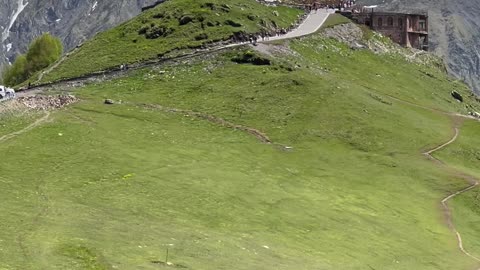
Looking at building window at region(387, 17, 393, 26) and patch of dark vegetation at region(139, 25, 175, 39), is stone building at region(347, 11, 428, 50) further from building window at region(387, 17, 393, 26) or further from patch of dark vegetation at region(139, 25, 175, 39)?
patch of dark vegetation at region(139, 25, 175, 39)

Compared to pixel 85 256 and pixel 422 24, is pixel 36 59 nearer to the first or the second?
pixel 422 24

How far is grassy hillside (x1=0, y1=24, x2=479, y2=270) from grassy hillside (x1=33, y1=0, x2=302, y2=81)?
766 cm

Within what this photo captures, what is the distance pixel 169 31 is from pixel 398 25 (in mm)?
58201

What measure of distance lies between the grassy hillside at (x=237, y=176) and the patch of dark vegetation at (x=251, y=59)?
0.20 meters

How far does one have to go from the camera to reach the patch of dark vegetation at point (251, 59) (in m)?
98.0

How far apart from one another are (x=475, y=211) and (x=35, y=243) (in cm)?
4205

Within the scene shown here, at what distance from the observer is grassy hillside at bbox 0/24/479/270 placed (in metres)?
42.3

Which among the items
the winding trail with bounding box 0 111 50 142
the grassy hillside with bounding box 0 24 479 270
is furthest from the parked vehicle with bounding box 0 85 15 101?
the winding trail with bounding box 0 111 50 142

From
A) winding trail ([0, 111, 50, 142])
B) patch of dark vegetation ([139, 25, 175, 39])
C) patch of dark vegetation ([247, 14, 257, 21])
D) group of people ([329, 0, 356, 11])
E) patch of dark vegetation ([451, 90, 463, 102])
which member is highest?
patch of dark vegetation ([247, 14, 257, 21])

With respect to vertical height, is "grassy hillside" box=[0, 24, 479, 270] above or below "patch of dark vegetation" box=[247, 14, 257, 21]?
below

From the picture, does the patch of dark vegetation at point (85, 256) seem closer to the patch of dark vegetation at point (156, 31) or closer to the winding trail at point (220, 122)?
the winding trail at point (220, 122)

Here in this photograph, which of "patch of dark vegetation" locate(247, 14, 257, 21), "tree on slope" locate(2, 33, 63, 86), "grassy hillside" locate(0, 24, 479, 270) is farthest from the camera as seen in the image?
"tree on slope" locate(2, 33, 63, 86)

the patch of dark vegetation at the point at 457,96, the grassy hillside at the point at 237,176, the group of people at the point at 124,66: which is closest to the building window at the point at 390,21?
the patch of dark vegetation at the point at 457,96

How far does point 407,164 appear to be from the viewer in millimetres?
74812
